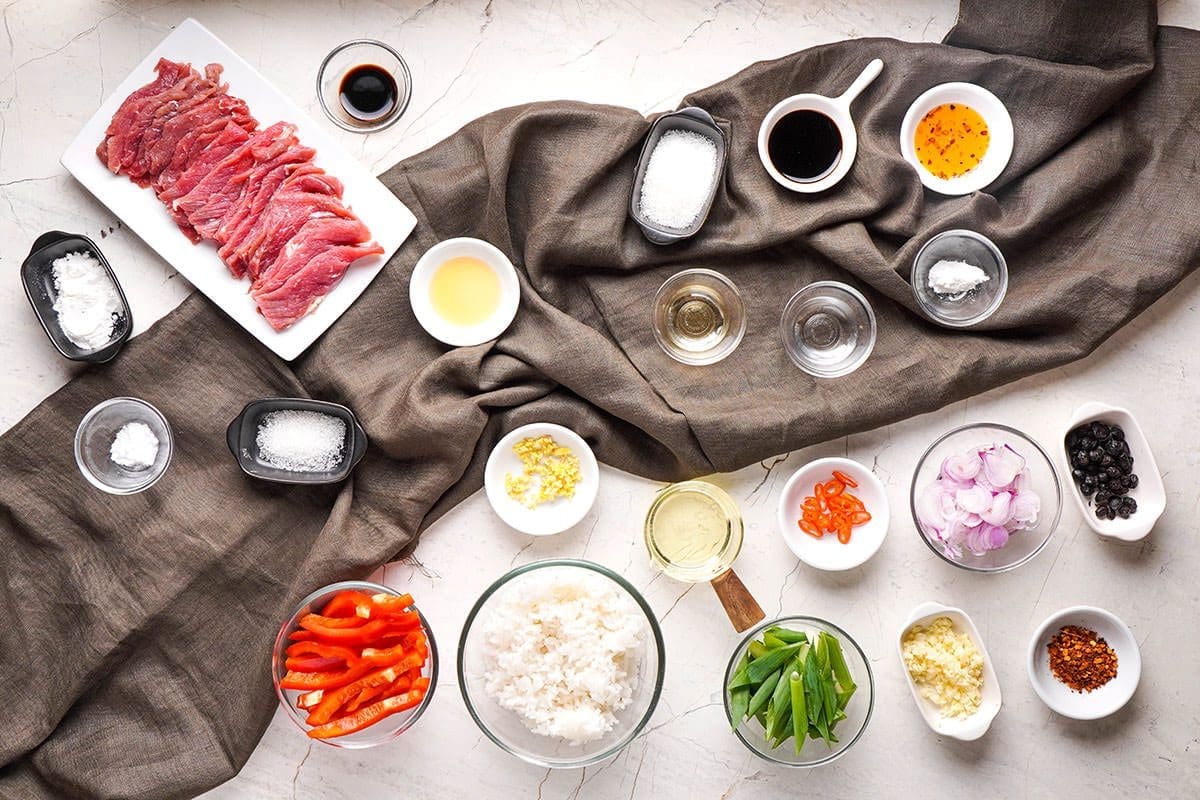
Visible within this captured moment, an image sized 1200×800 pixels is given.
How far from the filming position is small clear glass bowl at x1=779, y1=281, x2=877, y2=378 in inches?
106

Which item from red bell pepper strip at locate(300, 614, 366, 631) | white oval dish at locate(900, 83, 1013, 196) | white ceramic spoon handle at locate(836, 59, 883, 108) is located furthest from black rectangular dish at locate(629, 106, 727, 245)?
red bell pepper strip at locate(300, 614, 366, 631)

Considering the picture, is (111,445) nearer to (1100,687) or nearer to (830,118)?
(830,118)

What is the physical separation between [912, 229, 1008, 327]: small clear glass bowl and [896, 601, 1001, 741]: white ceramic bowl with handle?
0.80 m

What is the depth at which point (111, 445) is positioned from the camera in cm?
263

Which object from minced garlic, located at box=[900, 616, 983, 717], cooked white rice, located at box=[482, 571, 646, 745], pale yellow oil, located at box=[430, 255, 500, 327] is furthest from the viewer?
pale yellow oil, located at box=[430, 255, 500, 327]

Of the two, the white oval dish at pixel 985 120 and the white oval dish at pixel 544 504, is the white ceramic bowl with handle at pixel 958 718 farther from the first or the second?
the white oval dish at pixel 985 120

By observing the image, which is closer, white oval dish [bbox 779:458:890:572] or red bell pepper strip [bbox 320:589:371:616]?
red bell pepper strip [bbox 320:589:371:616]

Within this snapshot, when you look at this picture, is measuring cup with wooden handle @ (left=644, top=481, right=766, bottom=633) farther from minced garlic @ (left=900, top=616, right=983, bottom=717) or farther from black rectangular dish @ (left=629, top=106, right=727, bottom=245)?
black rectangular dish @ (left=629, top=106, right=727, bottom=245)

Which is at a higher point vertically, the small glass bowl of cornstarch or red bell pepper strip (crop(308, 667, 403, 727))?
the small glass bowl of cornstarch

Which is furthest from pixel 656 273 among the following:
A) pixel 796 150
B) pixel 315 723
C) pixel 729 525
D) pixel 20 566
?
pixel 20 566

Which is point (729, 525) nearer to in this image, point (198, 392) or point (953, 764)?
point (953, 764)

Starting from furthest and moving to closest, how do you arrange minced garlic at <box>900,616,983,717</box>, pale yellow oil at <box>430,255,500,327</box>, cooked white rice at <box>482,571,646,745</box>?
1. pale yellow oil at <box>430,255,500,327</box>
2. minced garlic at <box>900,616,983,717</box>
3. cooked white rice at <box>482,571,646,745</box>

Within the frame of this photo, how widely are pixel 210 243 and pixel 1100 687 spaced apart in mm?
2772

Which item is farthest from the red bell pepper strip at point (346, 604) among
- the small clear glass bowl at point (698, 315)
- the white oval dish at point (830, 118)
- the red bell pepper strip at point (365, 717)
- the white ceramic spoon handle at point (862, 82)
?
the white ceramic spoon handle at point (862, 82)
